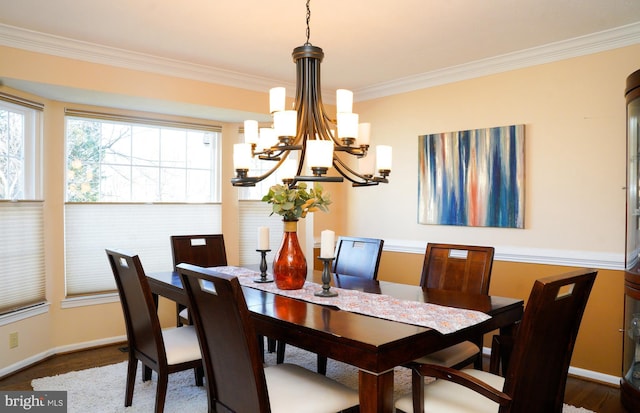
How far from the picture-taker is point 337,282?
286 centimetres

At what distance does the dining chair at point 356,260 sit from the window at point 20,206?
1965 millimetres

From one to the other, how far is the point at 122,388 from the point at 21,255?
4.37 ft

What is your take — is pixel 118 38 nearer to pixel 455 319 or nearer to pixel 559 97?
pixel 455 319

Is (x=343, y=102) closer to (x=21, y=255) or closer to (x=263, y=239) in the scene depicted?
(x=263, y=239)

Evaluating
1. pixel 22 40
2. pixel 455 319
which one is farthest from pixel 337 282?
pixel 22 40

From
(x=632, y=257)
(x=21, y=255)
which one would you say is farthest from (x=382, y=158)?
(x=21, y=255)

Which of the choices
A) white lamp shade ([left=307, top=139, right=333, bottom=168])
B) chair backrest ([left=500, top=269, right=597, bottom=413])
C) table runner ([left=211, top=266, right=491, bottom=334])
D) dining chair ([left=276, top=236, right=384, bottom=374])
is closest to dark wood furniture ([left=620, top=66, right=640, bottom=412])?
chair backrest ([left=500, top=269, right=597, bottom=413])

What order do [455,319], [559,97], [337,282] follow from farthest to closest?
[559,97] → [337,282] → [455,319]

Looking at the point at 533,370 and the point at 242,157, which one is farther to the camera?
the point at 242,157

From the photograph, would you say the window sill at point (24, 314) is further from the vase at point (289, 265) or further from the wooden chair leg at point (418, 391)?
the wooden chair leg at point (418, 391)

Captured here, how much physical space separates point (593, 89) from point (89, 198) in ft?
13.3

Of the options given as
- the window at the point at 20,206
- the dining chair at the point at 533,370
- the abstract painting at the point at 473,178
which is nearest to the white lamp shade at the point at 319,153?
the dining chair at the point at 533,370

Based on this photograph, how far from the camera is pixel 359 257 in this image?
3287mm

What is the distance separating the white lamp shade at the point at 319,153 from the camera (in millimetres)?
2129
